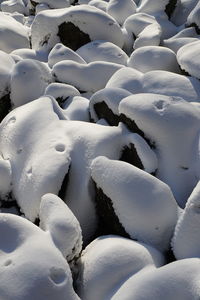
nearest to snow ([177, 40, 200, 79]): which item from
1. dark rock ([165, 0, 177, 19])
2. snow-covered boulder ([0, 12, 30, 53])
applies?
dark rock ([165, 0, 177, 19])

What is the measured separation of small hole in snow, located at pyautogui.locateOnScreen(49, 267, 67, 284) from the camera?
992mm

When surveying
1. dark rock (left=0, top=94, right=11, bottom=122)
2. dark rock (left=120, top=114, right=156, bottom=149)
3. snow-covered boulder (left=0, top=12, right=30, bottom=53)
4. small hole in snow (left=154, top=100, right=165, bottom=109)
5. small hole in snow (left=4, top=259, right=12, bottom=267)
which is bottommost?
dark rock (left=0, top=94, right=11, bottom=122)

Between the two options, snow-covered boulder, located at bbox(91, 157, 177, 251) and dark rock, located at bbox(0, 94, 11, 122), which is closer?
snow-covered boulder, located at bbox(91, 157, 177, 251)

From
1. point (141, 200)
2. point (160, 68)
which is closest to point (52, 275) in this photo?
point (141, 200)

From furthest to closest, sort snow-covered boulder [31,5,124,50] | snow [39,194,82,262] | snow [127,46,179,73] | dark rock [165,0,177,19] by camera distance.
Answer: dark rock [165,0,177,19], snow-covered boulder [31,5,124,50], snow [127,46,179,73], snow [39,194,82,262]

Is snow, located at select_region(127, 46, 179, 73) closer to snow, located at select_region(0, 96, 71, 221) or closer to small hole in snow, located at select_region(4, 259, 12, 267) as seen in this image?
snow, located at select_region(0, 96, 71, 221)

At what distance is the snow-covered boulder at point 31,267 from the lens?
0.96 meters

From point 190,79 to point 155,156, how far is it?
0.44 m

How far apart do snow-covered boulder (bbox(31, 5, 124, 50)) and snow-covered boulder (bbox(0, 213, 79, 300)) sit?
1269 mm

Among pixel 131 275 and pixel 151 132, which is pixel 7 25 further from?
pixel 131 275

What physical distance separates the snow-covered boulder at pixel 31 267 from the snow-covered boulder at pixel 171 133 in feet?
1.48

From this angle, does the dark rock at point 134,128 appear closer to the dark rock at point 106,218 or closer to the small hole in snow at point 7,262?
the dark rock at point 106,218

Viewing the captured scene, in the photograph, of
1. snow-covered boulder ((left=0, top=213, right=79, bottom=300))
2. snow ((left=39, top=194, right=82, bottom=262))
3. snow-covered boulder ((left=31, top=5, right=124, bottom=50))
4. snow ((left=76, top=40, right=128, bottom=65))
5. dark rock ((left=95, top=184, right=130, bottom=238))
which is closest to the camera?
snow-covered boulder ((left=0, top=213, right=79, bottom=300))

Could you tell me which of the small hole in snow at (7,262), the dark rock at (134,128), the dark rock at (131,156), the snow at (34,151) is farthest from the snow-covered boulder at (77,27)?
the small hole in snow at (7,262)
